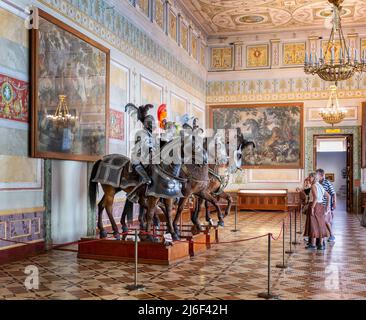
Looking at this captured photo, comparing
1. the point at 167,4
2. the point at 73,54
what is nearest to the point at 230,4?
the point at 167,4

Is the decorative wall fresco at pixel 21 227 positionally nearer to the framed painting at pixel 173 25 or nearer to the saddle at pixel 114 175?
the saddle at pixel 114 175

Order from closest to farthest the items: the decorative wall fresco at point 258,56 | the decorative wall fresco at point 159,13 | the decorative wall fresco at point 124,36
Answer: the decorative wall fresco at point 124,36 < the decorative wall fresco at point 159,13 < the decorative wall fresco at point 258,56

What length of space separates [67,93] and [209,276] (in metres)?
5.61

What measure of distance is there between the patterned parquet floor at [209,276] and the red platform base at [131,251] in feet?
0.82

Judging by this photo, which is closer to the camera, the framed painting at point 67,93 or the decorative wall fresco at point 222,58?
the framed painting at point 67,93

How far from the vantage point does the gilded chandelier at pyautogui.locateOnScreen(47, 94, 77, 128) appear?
10.4m

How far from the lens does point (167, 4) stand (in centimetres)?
1781

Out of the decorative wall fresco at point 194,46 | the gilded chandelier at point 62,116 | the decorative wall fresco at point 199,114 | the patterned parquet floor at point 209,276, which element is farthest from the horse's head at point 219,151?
the decorative wall fresco at point 194,46

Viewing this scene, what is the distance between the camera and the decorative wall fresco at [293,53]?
2330 centimetres

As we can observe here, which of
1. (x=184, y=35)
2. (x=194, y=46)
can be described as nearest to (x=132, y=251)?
(x=184, y=35)

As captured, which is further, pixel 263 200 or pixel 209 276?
pixel 263 200

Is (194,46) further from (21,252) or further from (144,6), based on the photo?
(21,252)

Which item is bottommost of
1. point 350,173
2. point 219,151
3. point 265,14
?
point 350,173

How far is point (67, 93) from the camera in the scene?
10945mm
